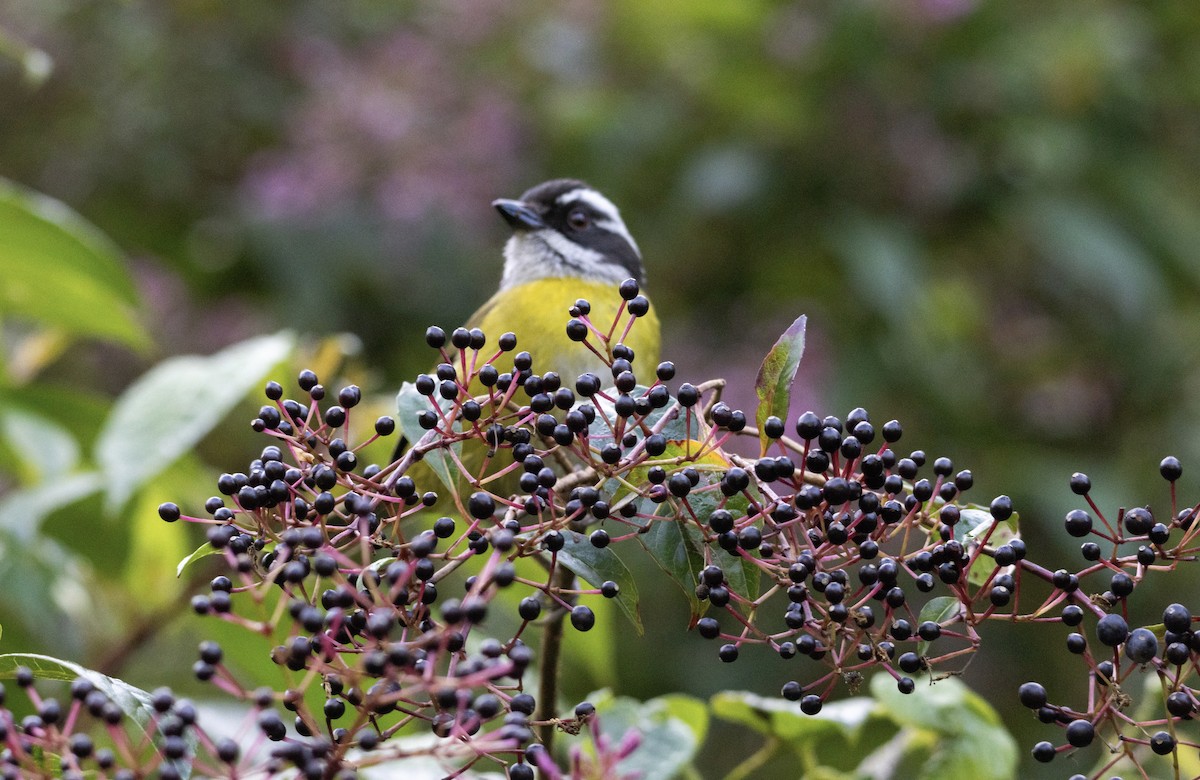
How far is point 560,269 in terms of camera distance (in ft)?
10.0

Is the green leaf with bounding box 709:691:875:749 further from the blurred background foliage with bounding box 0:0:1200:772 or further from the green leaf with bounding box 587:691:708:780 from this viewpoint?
the blurred background foliage with bounding box 0:0:1200:772

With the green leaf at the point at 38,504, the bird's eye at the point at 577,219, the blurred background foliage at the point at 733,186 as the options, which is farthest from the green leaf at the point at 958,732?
the blurred background foliage at the point at 733,186

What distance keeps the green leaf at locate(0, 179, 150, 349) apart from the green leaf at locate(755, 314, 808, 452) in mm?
1476

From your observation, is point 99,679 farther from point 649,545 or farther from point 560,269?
point 560,269

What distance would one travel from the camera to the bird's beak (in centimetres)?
290

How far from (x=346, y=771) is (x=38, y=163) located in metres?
3.99

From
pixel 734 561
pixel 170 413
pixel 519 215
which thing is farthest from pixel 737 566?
pixel 519 215

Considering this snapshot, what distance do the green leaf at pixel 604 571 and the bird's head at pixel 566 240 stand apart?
1.79 metres

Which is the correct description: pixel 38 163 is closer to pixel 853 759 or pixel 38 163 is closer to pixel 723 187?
pixel 723 187

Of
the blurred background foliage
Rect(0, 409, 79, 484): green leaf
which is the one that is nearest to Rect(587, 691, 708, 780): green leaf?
Rect(0, 409, 79, 484): green leaf

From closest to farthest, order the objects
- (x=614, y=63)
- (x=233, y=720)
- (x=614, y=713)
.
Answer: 1. (x=614, y=713)
2. (x=233, y=720)
3. (x=614, y=63)

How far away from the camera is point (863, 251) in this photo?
3967 millimetres

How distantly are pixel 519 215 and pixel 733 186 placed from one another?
1.39 meters

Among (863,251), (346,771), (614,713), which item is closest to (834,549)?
(346,771)
